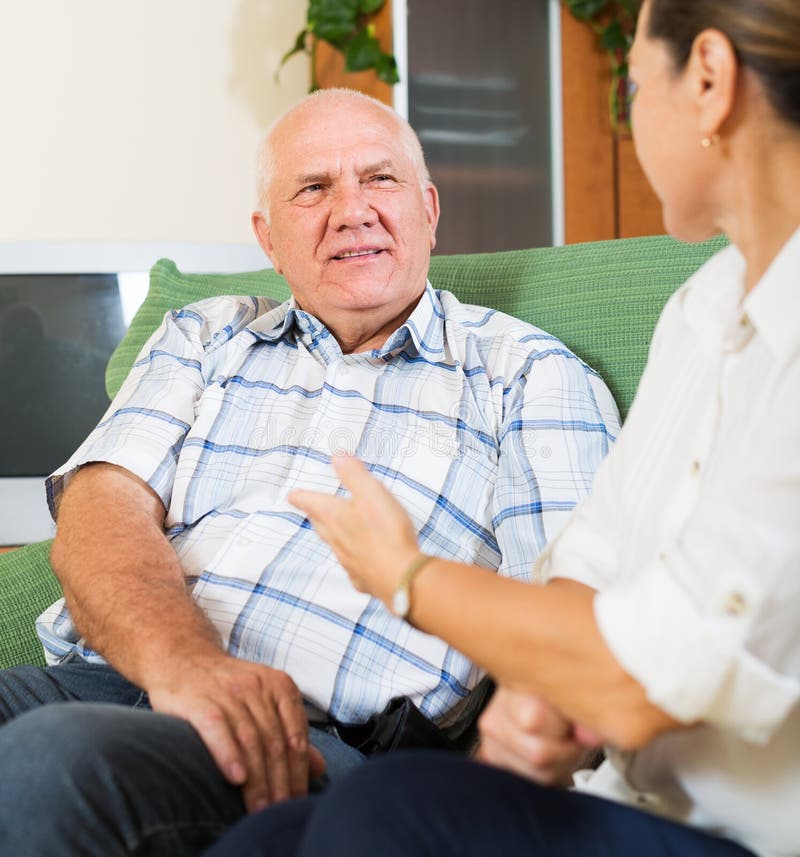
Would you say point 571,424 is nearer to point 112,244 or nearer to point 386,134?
point 386,134

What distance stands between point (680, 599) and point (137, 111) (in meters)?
2.53

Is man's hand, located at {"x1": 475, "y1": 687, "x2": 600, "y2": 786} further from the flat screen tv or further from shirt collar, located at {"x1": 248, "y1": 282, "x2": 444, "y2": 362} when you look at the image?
the flat screen tv

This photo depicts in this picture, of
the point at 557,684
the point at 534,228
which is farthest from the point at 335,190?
the point at 534,228

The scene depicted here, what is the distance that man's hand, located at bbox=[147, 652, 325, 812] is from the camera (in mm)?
→ 916

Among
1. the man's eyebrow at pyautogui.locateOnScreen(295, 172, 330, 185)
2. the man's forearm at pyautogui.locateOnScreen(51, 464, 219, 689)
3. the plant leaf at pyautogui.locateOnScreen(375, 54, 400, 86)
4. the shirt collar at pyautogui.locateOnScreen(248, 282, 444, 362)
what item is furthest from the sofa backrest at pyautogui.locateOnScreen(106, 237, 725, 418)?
the plant leaf at pyautogui.locateOnScreen(375, 54, 400, 86)

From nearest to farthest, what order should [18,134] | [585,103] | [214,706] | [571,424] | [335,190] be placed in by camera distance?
[214,706] < [571,424] < [335,190] < [18,134] < [585,103]

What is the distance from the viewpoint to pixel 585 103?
309cm

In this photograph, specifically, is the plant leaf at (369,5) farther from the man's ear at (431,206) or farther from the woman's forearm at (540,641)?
the woman's forearm at (540,641)

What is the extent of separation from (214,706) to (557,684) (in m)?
0.41

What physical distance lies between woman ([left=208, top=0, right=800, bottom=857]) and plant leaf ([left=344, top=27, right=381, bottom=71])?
216cm

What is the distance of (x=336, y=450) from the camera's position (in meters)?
1.27

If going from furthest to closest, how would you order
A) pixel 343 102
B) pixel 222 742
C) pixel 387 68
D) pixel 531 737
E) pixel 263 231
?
pixel 387 68 → pixel 263 231 → pixel 343 102 → pixel 222 742 → pixel 531 737

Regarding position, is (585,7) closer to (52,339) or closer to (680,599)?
(52,339)

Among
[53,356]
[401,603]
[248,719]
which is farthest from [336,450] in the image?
[53,356]
